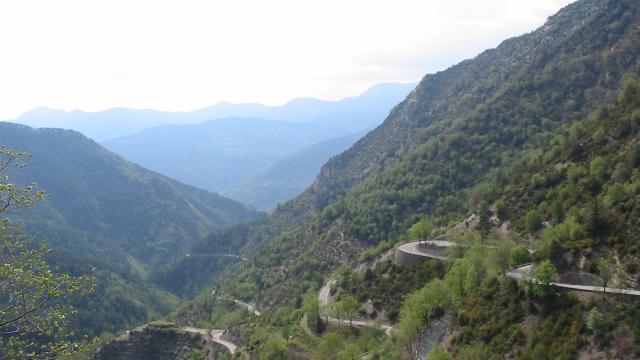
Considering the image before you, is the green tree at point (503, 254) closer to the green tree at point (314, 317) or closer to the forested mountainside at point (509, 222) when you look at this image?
the forested mountainside at point (509, 222)

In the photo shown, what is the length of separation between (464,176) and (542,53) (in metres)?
61.9

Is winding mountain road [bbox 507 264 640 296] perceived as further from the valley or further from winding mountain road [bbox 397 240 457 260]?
winding mountain road [bbox 397 240 457 260]

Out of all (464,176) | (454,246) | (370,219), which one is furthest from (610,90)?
(454,246)

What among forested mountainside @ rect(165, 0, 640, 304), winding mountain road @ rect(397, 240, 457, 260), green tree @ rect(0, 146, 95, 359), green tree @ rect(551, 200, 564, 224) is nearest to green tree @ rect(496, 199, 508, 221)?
winding mountain road @ rect(397, 240, 457, 260)

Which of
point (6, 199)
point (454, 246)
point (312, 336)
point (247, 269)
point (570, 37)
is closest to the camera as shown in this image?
point (6, 199)

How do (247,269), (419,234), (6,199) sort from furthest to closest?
(247,269), (419,234), (6,199)

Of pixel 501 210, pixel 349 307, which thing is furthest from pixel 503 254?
pixel 349 307

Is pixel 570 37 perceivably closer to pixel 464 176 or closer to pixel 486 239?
pixel 464 176

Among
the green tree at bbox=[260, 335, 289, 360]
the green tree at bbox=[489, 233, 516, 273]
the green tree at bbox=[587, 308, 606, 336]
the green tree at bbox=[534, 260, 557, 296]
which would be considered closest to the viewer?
Result: the green tree at bbox=[587, 308, 606, 336]

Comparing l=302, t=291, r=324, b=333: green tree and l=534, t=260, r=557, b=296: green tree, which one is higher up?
l=534, t=260, r=557, b=296: green tree

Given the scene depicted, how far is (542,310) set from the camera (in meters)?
43.7

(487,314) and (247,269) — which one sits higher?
(487,314)

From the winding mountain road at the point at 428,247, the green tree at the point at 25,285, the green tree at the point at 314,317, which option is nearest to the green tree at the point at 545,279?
the winding mountain road at the point at 428,247

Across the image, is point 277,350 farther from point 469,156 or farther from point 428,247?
point 469,156
